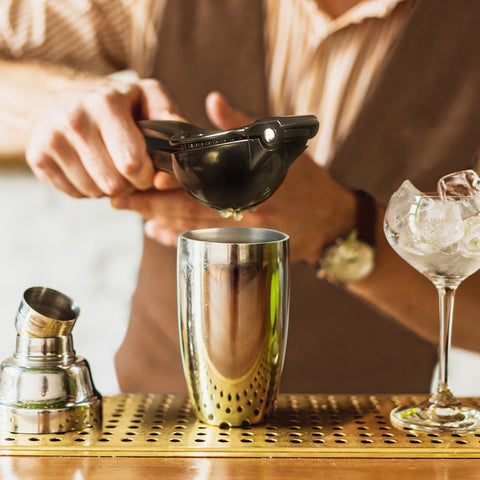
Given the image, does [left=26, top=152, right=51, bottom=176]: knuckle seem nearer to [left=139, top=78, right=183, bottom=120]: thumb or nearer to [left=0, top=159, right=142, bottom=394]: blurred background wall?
[left=139, top=78, right=183, bottom=120]: thumb

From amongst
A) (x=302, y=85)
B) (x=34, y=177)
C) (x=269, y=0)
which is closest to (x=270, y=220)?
(x=302, y=85)

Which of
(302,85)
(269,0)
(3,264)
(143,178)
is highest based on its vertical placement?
(269,0)

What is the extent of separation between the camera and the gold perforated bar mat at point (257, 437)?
86cm

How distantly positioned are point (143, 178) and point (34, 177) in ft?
2.27

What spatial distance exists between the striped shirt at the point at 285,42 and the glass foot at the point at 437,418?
0.71 meters

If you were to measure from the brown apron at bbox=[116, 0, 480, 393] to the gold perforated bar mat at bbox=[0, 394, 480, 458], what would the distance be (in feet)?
1.94

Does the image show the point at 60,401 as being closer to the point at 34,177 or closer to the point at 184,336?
the point at 184,336

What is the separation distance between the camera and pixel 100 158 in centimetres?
116

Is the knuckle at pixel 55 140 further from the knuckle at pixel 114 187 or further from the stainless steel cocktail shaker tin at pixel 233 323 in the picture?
the stainless steel cocktail shaker tin at pixel 233 323

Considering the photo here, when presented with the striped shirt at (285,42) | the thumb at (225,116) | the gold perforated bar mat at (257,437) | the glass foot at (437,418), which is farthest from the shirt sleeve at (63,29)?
the glass foot at (437,418)

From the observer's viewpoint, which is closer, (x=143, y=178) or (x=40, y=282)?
(x=143, y=178)

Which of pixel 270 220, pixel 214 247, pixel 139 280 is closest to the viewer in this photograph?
pixel 214 247

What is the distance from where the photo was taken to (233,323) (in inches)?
36.6

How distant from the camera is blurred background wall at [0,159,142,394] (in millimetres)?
1753
